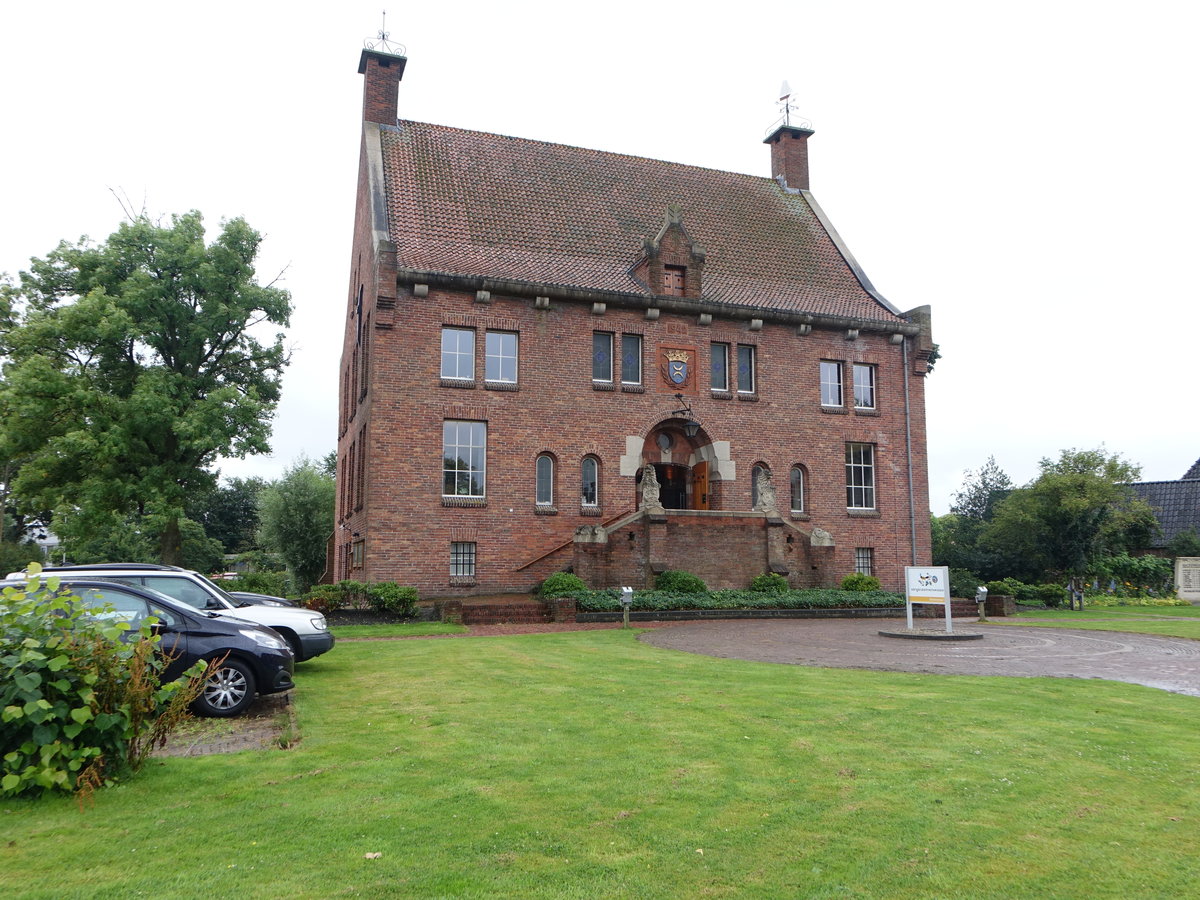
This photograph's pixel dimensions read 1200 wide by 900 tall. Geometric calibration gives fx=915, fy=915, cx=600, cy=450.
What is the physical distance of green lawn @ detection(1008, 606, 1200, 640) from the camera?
2145cm

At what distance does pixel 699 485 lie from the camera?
29.3 metres

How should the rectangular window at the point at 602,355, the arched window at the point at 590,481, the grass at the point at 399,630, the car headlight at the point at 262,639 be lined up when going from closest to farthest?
the car headlight at the point at 262,639
the grass at the point at 399,630
the arched window at the point at 590,481
the rectangular window at the point at 602,355

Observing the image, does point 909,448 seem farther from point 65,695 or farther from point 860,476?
point 65,695

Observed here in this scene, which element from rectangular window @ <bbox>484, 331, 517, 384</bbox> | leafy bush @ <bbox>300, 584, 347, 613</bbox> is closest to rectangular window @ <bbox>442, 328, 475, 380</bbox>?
rectangular window @ <bbox>484, 331, 517, 384</bbox>

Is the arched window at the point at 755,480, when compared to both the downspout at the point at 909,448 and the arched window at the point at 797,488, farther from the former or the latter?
the downspout at the point at 909,448

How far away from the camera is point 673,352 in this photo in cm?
2864

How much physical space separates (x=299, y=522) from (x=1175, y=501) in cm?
4833

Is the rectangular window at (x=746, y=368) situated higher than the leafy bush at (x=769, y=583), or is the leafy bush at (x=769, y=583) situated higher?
the rectangular window at (x=746, y=368)

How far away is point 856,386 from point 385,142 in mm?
17730

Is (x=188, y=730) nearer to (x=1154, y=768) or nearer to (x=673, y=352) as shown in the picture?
(x=1154, y=768)

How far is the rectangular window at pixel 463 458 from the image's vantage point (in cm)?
2608

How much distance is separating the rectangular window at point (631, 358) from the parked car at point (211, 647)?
1949 cm

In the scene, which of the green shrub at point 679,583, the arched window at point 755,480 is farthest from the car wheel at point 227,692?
the arched window at point 755,480

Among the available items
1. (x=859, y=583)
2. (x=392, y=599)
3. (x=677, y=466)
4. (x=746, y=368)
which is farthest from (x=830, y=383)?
(x=392, y=599)
